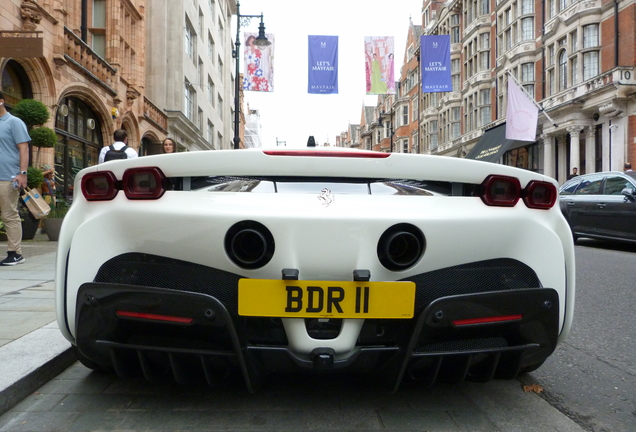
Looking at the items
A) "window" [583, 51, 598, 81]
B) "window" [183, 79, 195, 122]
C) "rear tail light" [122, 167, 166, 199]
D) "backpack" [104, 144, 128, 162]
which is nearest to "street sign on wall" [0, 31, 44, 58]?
"backpack" [104, 144, 128, 162]

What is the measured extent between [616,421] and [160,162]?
83.7 inches

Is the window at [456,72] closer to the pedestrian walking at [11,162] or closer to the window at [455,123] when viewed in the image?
the window at [455,123]

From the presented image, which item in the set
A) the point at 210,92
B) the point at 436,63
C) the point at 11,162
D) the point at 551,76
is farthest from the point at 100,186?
the point at 210,92

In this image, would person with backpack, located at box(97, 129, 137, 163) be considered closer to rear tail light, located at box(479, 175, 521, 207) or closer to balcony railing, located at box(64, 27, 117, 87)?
rear tail light, located at box(479, 175, 521, 207)

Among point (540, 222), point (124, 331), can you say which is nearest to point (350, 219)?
point (540, 222)

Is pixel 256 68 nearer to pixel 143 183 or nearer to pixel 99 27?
pixel 99 27

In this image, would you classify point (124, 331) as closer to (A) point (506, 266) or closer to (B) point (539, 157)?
(A) point (506, 266)

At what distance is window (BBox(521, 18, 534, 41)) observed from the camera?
29877mm

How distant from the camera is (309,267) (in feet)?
6.07

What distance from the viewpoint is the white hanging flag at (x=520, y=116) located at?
16328 millimetres

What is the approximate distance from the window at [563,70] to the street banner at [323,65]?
1302cm

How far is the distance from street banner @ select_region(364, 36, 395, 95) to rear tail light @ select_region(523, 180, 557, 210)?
20.9 metres

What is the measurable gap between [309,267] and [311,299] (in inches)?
4.6

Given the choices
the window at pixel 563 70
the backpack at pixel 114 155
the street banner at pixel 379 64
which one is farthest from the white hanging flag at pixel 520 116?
the backpack at pixel 114 155
